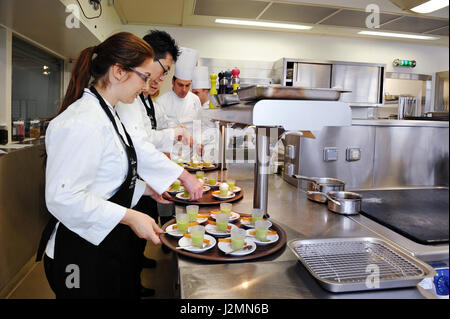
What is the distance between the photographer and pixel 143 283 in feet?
8.87

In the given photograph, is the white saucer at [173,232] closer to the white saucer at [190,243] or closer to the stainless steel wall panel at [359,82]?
the white saucer at [190,243]

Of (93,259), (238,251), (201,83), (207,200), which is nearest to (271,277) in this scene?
(238,251)

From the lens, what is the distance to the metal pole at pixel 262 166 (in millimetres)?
1479

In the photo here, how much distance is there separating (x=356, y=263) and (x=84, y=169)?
96cm

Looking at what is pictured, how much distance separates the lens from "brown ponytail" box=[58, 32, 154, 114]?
124 cm

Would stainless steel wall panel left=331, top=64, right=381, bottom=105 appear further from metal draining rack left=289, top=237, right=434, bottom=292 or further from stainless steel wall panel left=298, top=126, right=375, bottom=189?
metal draining rack left=289, top=237, right=434, bottom=292

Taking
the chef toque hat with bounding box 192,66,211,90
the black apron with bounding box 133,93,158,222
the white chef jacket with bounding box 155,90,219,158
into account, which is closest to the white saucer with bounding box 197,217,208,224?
the black apron with bounding box 133,93,158,222

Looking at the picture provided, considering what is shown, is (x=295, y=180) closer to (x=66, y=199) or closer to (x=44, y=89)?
(x=66, y=199)

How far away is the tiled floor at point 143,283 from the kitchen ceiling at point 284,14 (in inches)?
121

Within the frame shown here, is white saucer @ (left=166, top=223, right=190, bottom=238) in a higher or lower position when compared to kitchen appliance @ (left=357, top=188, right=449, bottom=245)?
lower

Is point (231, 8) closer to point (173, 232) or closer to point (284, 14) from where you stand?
point (284, 14)

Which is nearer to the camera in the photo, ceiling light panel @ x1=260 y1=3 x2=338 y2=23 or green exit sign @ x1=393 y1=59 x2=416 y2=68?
ceiling light panel @ x1=260 y1=3 x2=338 y2=23

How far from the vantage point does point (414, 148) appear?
257cm

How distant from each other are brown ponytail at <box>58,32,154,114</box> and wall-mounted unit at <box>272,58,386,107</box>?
4.10 metres
